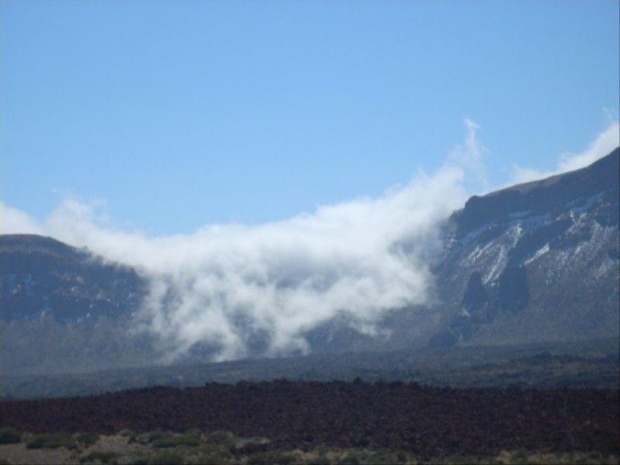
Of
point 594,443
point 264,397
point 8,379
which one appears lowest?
point 594,443

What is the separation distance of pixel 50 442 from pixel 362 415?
1481 centimetres

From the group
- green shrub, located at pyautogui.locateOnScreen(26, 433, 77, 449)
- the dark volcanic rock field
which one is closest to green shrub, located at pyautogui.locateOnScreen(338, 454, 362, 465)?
the dark volcanic rock field

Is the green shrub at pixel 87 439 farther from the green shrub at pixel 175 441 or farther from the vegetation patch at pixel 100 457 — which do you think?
the vegetation patch at pixel 100 457

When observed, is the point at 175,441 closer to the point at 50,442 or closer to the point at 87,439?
the point at 87,439

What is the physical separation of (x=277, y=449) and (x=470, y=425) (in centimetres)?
885

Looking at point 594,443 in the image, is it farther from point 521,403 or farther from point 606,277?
point 606,277

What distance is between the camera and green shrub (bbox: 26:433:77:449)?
38000 millimetres

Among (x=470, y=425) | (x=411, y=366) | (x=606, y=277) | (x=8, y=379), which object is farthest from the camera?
(x=606, y=277)

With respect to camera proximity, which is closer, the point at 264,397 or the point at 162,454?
→ the point at 162,454

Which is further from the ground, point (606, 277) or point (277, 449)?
point (606, 277)

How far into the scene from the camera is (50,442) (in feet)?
125

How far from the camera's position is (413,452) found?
34.1 metres

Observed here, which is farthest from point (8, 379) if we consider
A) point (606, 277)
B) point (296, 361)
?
point (606, 277)

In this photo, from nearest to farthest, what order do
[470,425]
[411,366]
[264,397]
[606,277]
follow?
[470,425]
[264,397]
[411,366]
[606,277]
